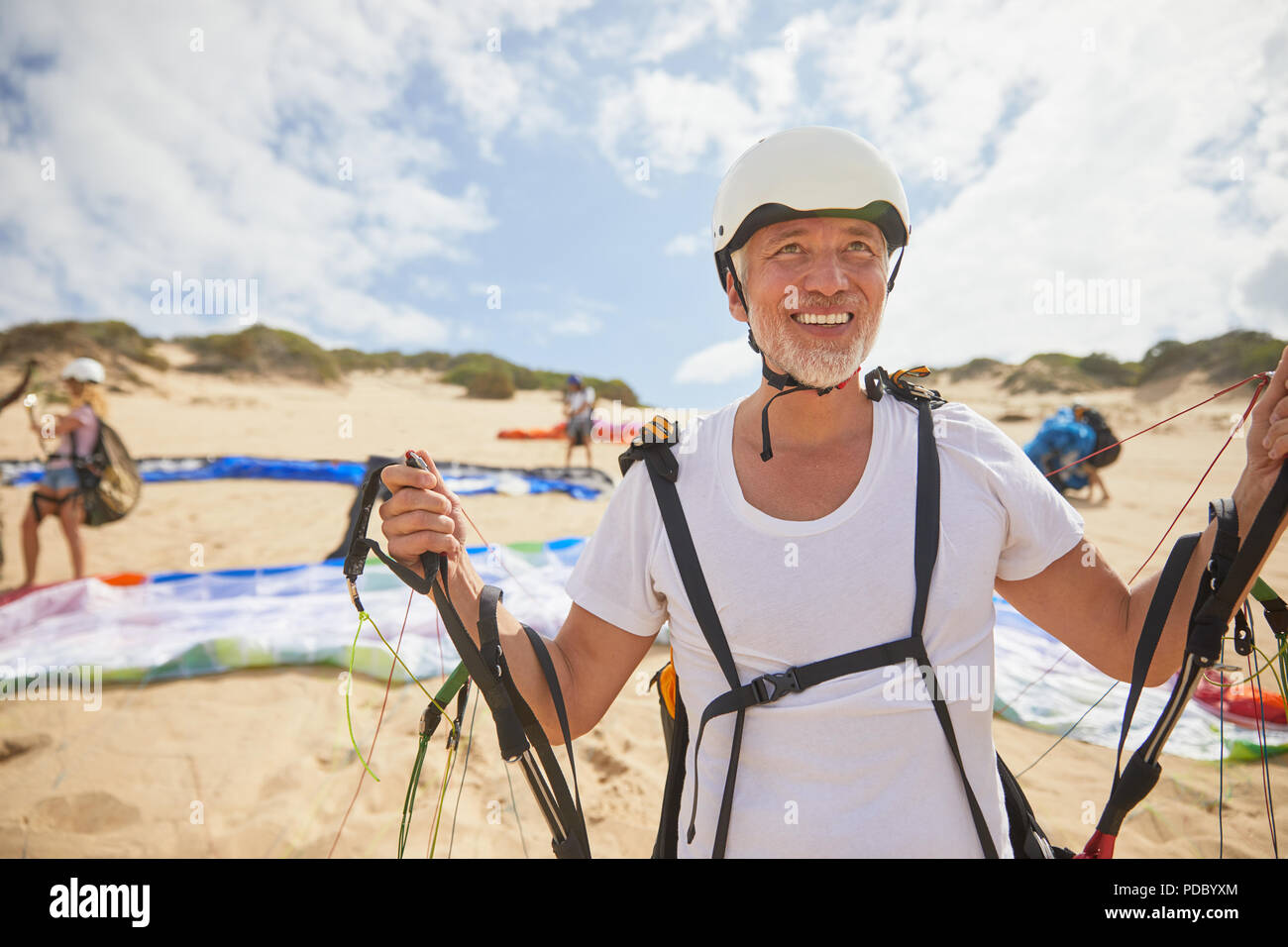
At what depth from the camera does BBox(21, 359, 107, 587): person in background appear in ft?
20.6

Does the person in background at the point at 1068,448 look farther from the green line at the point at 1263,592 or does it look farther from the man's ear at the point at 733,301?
the man's ear at the point at 733,301

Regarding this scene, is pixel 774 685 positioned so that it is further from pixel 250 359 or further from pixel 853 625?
pixel 250 359

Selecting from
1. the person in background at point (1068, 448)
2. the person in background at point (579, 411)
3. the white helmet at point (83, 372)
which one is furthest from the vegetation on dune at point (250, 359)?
the white helmet at point (83, 372)

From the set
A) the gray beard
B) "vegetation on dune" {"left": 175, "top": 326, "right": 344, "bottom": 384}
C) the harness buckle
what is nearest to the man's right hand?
the harness buckle

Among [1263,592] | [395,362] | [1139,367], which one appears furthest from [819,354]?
[395,362]

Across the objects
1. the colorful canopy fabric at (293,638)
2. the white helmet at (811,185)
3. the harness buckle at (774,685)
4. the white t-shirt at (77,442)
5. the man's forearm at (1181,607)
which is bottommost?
the colorful canopy fabric at (293,638)

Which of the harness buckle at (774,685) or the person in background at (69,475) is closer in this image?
the harness buckle at (774,685)

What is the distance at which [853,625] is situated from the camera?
160cm

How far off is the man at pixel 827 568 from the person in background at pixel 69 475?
6750mm

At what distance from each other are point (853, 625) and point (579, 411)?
13.3m

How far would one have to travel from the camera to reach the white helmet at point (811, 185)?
194 centimetres

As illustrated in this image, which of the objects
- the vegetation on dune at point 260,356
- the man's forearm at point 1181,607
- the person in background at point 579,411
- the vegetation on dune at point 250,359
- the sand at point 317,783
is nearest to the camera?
the man's forearm at point 1181,607

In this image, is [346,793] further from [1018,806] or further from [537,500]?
[537,500]
